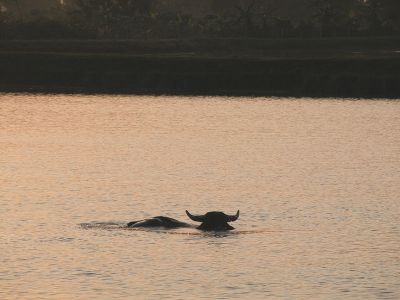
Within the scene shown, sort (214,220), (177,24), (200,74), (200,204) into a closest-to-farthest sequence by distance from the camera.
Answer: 1. (214,220)
2. (200,204)
3. (200,74)
4. (177,24)

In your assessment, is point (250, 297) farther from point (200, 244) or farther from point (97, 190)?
point (97, 190)

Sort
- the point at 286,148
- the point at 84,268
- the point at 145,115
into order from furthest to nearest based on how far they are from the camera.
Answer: the point at 145,115 < the point at 286,148 < the point at 84,268

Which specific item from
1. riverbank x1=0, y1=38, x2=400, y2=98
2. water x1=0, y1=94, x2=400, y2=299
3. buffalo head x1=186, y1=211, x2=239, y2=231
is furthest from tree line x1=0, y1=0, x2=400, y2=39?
buffalo head x1=186, y1=211, x2=239, y2=231

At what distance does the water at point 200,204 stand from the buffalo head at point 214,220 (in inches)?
16.1

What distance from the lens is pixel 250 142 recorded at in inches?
2985

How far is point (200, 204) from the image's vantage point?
46781 millimetres

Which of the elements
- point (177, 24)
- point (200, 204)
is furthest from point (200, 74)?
point (200, 204)

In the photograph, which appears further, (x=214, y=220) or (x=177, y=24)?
(x=177, y=24)

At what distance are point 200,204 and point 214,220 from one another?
7575 mm

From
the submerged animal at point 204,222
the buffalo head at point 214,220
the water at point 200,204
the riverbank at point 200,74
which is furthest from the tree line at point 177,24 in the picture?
the buffalo head at point 214,220

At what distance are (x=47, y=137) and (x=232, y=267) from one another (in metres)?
44.0

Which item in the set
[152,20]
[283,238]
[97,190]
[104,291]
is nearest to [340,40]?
[152,20]

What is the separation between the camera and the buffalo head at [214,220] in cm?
3888

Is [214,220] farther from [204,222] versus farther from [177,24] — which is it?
[177,24]
